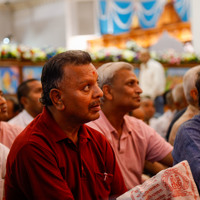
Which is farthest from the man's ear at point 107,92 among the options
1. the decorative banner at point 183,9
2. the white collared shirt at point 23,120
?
the decorative banner at point 183,9

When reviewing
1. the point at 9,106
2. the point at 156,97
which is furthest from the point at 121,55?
the point at 9,106

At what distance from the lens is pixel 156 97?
8.66 meters

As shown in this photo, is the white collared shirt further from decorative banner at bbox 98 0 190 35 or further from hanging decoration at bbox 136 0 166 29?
hanging decoration at bbox 136 0 166 29

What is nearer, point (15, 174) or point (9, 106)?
point (15, 174)

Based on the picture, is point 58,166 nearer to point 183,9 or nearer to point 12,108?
point 12,108

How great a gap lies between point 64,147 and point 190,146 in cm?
74

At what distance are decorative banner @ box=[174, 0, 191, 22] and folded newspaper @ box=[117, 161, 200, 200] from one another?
13.4m

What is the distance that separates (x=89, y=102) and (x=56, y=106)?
6.0 inches

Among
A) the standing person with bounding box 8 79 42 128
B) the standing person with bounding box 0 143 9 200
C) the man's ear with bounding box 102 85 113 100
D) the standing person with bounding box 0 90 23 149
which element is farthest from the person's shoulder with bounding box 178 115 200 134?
the standing person with bounding box 8 79 42 128

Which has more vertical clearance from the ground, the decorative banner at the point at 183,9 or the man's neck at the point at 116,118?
the decorative banner at the point at 183,9

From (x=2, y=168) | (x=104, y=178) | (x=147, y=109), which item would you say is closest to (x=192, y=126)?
(x=104, y=178)

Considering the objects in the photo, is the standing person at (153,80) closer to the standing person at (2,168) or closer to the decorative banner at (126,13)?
the standing person at (2,168)

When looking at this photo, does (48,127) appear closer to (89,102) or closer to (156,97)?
(89,102)

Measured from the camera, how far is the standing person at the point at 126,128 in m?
2.62
